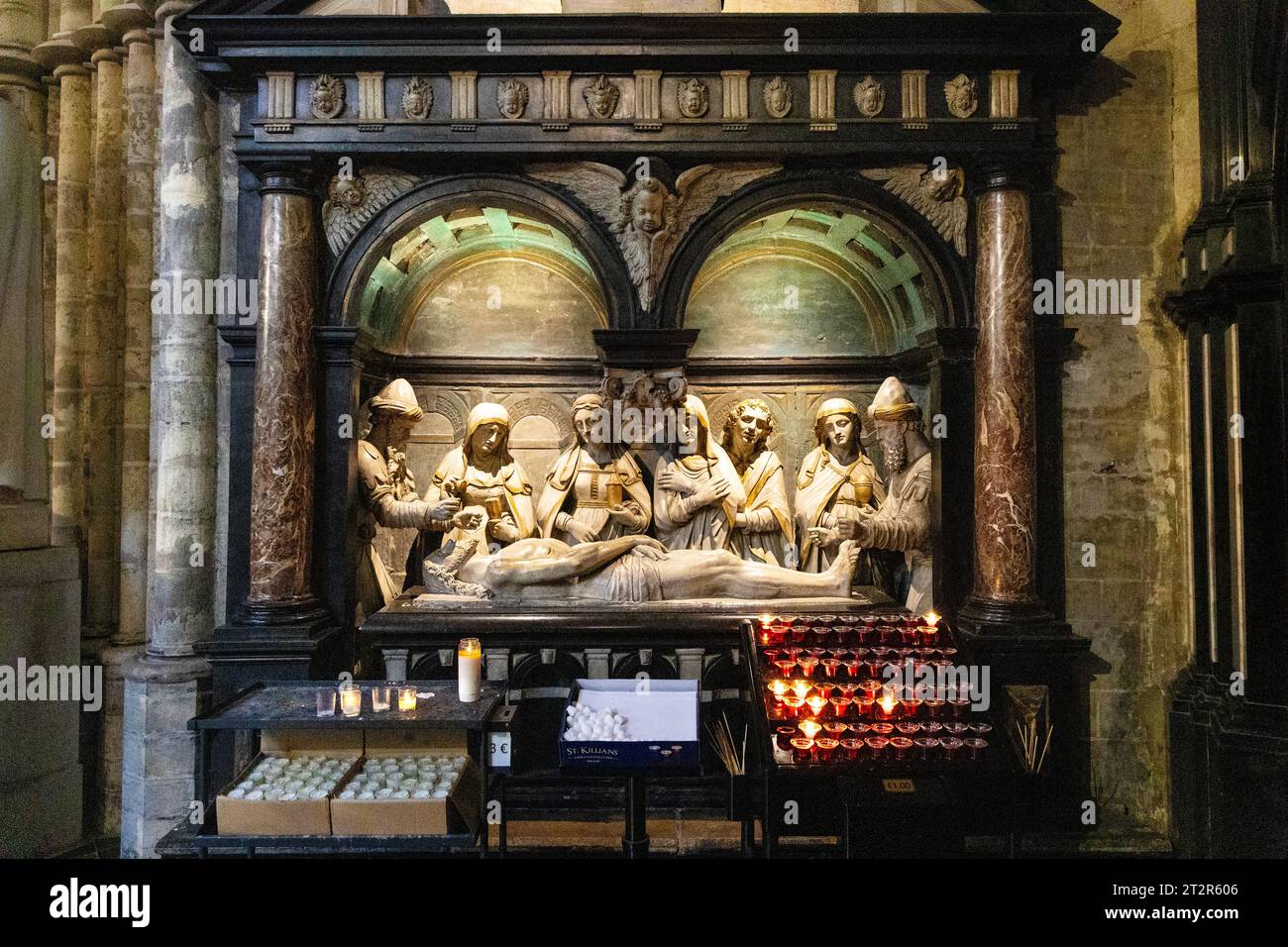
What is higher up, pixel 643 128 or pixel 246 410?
pixel 643 128

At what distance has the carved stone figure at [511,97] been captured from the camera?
20.0 feet

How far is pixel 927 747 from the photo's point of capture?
175 inches

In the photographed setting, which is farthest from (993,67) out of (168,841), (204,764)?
(168,841)

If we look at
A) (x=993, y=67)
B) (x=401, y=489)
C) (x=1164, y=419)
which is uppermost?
(x=993, y=67)

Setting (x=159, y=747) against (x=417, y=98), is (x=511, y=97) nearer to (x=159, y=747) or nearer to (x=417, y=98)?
(x=417, y=98)

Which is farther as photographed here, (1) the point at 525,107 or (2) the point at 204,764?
(1) the point at 525,107

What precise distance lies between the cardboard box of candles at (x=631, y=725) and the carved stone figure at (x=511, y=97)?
4048mm

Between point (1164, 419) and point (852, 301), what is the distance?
9.33 feet

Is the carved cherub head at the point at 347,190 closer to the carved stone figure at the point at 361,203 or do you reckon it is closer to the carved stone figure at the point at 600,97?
the carved stone figure at the point at 361,203

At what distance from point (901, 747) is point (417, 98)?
535cm

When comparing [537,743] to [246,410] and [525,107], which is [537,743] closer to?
[246,410]

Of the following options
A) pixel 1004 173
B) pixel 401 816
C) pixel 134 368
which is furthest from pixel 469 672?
pixel 1004 173

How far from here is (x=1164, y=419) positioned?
6.30 m

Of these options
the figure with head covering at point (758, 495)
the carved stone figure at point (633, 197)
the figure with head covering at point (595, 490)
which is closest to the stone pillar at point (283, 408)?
the carved stone figure at point (633, 197)
